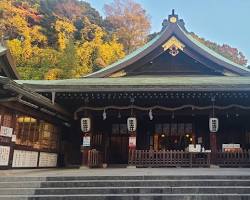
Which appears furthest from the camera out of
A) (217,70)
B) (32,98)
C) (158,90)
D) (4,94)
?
(217,70)

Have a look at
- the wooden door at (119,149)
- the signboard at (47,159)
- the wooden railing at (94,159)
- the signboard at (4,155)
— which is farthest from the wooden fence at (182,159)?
the signboard at (4,155)

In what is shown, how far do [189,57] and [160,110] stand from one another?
4.11m

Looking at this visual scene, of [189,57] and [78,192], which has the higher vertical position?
[189,57]

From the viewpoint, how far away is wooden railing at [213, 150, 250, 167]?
589 inches

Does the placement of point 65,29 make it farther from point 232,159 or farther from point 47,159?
point 232,159

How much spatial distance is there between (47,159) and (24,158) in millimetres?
2425

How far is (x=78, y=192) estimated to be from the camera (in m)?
8.32

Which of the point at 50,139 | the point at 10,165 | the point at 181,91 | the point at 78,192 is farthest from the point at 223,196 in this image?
the point at 50,139

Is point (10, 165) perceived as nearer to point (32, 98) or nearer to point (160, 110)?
point (32, 98)

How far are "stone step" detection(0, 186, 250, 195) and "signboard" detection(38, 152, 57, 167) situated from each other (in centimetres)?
673

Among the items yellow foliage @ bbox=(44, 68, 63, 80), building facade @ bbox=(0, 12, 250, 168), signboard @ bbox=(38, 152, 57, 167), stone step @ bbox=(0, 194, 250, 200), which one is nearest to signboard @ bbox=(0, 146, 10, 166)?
building facade @ bbox=(0, 12, 250, 168)

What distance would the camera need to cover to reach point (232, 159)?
15039 mm

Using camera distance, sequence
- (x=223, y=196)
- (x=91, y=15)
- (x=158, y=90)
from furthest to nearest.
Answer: (x=91, y=15), (x=158, y=90), (x=223, y=196)

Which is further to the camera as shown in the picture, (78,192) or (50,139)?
(50,139)
